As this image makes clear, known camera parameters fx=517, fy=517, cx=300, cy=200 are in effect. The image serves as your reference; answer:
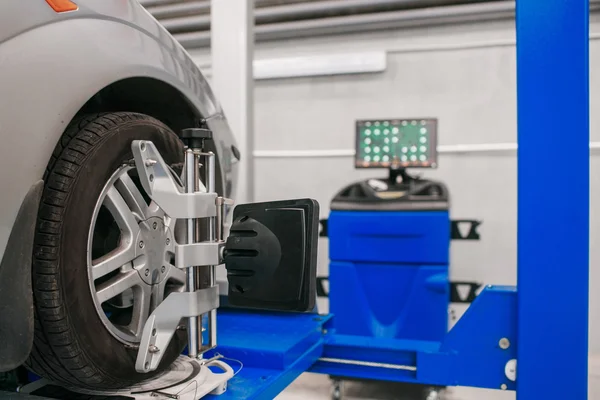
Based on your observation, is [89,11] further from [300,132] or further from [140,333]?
[300,132]

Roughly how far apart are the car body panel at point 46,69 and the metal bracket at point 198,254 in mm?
299

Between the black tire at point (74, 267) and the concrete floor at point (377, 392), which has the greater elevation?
the black tire at point (74, 267)

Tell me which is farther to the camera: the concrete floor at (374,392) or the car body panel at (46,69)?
the concrete floor at (374,392)

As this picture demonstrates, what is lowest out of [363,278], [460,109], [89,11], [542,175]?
[363,278]

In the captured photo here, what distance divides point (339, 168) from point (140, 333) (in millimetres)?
2985

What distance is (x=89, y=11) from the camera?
1003mm

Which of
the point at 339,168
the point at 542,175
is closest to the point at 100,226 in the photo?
the point at 542,175

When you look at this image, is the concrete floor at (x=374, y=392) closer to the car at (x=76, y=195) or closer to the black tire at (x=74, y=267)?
the car at (x=76, y=195)

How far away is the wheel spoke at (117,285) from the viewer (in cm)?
105

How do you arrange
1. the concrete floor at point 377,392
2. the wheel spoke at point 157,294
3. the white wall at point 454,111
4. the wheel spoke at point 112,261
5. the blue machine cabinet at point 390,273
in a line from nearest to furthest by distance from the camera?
the wheel spoke at point 112,261, the wheel spoke at point 157,294, the concrete floor at point 377,392, the blue machine cabinet at point 390,273, the white wall at point 454,111

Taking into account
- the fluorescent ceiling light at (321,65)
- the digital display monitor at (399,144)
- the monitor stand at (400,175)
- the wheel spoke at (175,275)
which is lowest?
the wheel spoke at (175,275)

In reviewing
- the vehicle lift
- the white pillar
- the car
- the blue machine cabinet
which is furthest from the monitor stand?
the car

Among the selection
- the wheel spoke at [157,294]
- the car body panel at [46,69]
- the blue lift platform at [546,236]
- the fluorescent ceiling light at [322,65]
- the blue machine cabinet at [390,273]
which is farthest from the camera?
the fluorescent ceiling light at [322,65]

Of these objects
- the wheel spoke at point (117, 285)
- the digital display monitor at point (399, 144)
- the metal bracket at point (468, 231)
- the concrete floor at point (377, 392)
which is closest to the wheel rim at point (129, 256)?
the wheel spoke at point (117, 285)
